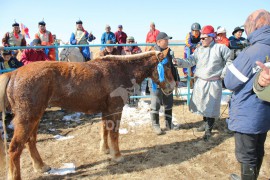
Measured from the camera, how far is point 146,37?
403 inches

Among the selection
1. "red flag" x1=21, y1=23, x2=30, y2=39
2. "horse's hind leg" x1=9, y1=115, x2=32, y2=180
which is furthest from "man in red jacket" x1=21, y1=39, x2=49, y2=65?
"red flag" x1=21, y1=23, x2=30, y2=39

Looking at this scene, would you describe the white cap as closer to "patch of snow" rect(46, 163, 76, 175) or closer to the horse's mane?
→ the horse's mane

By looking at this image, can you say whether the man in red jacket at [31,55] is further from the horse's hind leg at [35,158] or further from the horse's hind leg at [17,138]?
the horse's hind leg at [17,138]

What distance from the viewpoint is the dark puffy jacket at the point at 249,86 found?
97.8 inches

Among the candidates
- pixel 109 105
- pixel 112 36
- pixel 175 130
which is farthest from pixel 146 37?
pixel 109 105

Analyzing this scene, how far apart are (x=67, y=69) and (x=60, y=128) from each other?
96.9 inches

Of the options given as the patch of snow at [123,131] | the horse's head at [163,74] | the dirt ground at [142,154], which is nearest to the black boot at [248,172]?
the dirt ground at [142,154]

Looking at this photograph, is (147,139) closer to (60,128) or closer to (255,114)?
(60,128)

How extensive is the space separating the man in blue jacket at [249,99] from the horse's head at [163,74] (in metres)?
1.84

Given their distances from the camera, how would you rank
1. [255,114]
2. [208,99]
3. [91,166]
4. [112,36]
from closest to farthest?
[255,114], [91,166], [208,99], [112,36]

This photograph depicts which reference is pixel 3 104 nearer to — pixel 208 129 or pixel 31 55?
pixel 31 55

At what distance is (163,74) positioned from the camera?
4.58 m

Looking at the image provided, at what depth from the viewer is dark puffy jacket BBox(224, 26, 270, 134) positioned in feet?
8.15

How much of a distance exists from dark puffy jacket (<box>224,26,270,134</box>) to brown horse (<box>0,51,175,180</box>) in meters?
1.94
